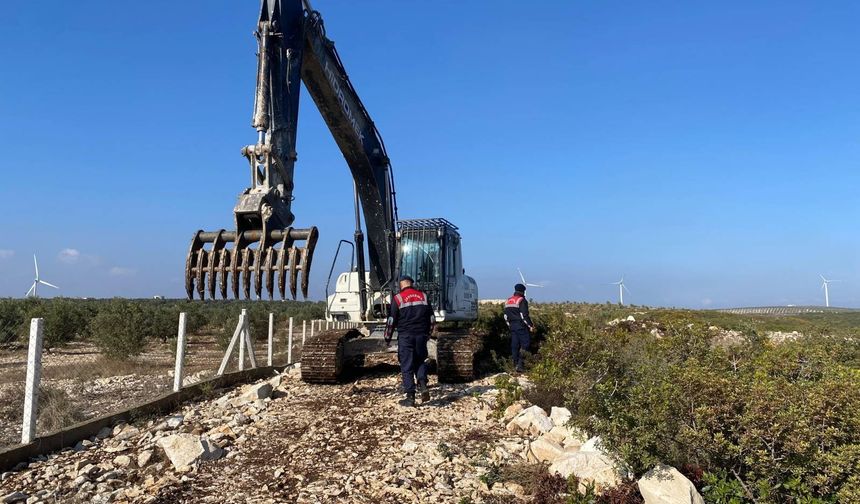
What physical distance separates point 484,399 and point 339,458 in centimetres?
306

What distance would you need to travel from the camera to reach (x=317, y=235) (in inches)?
289

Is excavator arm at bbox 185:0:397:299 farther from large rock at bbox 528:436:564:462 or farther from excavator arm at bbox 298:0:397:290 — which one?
large rock at bbox 528:436:564:462

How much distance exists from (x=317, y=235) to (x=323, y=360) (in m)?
3.21

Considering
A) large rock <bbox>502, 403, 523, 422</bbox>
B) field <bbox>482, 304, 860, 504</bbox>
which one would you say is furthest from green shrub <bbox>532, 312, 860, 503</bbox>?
large rock <bbox>502, 403, 523, 422</bbox>

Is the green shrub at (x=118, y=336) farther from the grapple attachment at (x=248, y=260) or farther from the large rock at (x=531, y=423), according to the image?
the large rock at (x=531, y=423)

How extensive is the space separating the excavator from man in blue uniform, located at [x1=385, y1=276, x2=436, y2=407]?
50.8 inches

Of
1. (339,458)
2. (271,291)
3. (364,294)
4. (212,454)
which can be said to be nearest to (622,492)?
(339,458)

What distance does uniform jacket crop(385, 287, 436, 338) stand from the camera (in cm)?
886

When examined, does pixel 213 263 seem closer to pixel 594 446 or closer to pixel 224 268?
pixel 224 268

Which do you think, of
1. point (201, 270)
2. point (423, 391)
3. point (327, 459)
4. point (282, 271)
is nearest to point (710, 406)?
point (327, 459)

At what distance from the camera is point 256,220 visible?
7.59m

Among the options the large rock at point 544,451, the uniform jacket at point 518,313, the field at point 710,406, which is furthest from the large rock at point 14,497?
the uniform jacket at point 518,313

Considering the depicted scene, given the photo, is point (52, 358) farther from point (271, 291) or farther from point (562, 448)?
point (562, 448)

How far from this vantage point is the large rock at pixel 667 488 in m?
4.13
